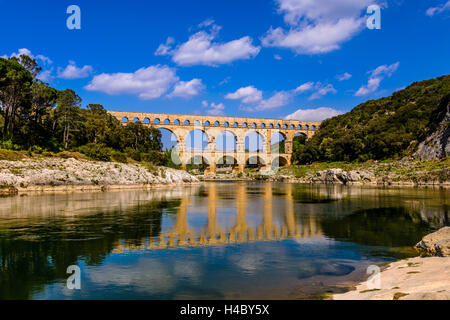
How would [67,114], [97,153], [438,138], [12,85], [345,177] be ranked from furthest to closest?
[345,177] → [438,138] → [67,114] → [97,153] → [12,85]

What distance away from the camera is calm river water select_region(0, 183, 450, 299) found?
19.3 feet

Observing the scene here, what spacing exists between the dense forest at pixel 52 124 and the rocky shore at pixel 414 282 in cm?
3173

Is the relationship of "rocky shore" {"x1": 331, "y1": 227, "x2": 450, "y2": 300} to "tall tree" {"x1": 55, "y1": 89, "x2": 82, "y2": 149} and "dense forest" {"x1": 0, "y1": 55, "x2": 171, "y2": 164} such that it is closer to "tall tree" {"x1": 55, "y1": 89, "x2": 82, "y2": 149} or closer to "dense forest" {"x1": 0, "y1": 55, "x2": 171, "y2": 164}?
"dense forest" {"x1": 0, "y1": 55, "x2": 171, "y2": 164}

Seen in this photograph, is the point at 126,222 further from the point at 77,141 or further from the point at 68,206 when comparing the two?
the point at 77,141

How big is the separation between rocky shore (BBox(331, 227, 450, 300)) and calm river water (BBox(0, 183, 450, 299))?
54 centimetres

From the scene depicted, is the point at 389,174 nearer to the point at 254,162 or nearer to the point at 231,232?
the point at 231,232

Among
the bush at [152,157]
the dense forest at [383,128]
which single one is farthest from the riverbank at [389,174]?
the bush at [152,157]

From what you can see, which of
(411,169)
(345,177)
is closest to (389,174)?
(411,169)

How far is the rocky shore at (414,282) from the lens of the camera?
14.3 ft

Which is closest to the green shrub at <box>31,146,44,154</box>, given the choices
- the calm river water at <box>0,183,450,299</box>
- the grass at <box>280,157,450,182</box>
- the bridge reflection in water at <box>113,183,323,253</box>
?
the calm river water at <box>0,183,450,299</box>

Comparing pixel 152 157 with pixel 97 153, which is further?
pixel 152 157

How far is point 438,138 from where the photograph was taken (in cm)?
4078

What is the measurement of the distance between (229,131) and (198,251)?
72.1 metres
